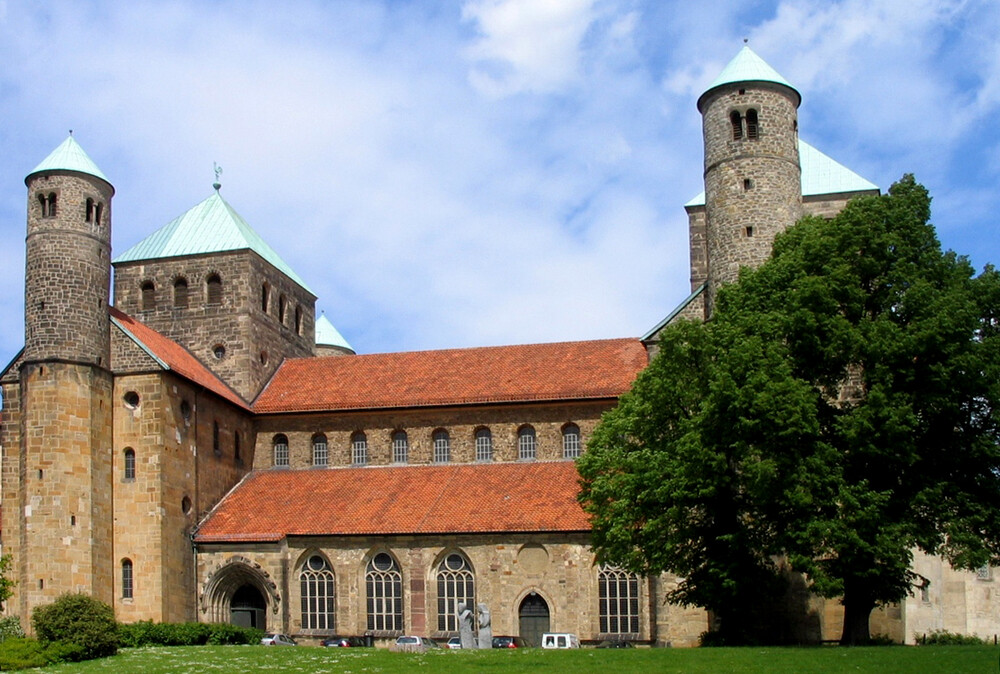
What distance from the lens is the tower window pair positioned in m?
49.4

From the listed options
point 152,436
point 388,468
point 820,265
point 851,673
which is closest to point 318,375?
point 388,468

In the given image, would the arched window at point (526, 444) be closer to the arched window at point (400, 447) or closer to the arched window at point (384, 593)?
the arched window at point (400, 447)

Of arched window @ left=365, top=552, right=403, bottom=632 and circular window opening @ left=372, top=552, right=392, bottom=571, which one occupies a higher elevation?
circular window opening @ left=372, top=552, right=392, bottom=571

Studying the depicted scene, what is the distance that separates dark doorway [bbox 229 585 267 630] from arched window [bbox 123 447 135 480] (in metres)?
6.37

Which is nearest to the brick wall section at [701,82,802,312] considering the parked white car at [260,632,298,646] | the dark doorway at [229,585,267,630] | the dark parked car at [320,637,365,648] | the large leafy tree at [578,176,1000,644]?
the large leafy tree at [578,176,1000,644]

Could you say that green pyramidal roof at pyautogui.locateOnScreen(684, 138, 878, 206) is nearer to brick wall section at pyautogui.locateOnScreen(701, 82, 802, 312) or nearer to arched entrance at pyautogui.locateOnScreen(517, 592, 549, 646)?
brick wall section at pyautogui.locateOnScreen(701, 82, 802, 312)

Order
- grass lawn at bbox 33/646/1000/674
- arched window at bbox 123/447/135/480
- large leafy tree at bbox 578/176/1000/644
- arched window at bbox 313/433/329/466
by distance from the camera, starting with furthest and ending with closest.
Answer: arched window at bbox 313/433/329/466
arched window at bbox 123/447/135/480
large leafy tree at bbox 578/176/1000/644
grass lawn at bbox 33/646/1000/674

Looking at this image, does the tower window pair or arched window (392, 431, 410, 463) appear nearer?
the tower window pair

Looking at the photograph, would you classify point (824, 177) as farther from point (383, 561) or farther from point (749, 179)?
point (383, 561)

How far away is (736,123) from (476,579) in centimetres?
2023

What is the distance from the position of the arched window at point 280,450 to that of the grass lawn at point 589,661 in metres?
19.2

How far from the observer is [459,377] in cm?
5622

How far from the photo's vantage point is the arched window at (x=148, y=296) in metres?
59.2

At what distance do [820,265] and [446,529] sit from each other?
58.7ft
